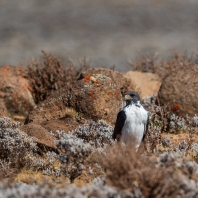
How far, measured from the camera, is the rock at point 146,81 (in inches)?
626

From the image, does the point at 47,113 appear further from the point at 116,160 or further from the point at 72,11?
the point at 72,11

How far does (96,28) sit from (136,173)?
41123 mm

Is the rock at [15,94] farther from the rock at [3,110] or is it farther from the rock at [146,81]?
the rock at [146,81]

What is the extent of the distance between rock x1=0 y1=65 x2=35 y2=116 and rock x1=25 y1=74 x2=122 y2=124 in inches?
75.6

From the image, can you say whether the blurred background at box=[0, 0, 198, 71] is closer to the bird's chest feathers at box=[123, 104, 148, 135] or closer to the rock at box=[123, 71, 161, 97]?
the rock at box=[123, 71, 161, 97]

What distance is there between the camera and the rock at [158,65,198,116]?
1341cm

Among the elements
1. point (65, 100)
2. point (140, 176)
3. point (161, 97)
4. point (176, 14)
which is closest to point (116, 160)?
point (140, 176)

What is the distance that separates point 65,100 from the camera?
A: 12.6 m

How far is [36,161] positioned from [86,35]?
123 feet

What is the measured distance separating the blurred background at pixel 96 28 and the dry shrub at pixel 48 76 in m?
23.8

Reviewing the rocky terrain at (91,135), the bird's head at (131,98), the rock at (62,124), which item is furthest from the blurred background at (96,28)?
the bird's head at (131,98)

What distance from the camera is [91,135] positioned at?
10586mm

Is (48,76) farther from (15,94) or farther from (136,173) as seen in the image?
(136,173)

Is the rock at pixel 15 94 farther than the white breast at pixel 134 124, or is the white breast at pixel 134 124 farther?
the rock at pixel 15 94
